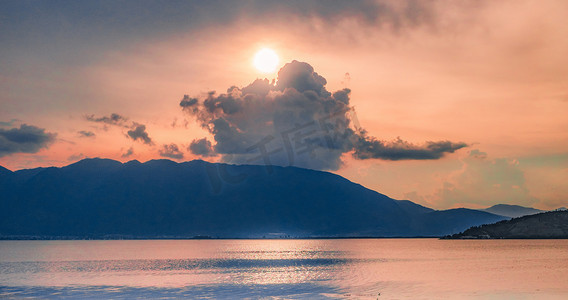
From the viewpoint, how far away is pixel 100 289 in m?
77.4

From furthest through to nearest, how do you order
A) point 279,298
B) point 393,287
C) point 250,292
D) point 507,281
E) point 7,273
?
point 7,273, point 507,281, point 393,287, point 250,292, point 279,298

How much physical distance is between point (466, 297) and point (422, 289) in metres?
9.90

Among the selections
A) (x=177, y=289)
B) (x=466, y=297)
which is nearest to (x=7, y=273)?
(x=177, y=289)

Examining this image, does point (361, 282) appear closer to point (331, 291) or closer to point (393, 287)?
point (393, 287)

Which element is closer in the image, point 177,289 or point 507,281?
point 177,289

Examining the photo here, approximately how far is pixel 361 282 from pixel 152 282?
33.9 metres

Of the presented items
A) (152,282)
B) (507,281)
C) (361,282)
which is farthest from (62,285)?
(507,281)

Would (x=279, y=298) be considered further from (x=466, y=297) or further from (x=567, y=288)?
(x=567, y=288)

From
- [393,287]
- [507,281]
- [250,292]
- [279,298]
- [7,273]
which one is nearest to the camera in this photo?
[279,298]

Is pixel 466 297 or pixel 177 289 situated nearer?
pixel 466 297

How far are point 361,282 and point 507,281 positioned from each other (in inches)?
905

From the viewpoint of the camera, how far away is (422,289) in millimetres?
76375

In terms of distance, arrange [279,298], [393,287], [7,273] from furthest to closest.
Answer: [7,273] → [393,287] → [279,298]

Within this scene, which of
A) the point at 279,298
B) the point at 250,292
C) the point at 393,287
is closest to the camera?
the point at 279,298
